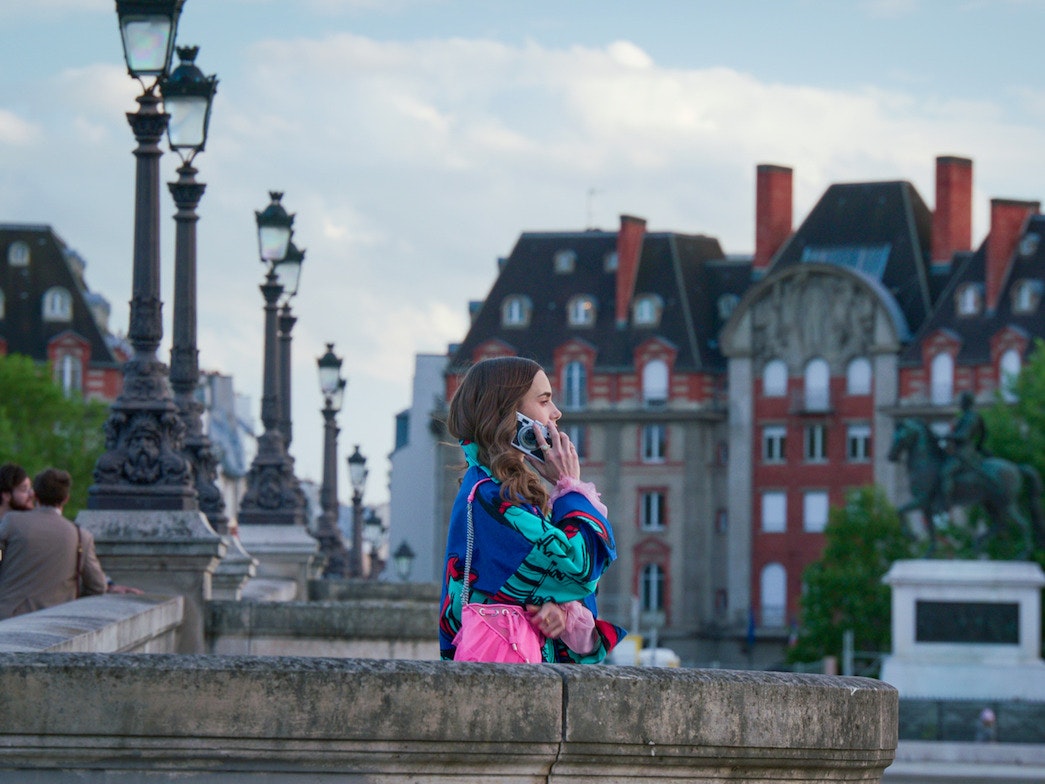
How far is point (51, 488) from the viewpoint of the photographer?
476 inches

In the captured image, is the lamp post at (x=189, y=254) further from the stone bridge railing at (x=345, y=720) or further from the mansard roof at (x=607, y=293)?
the mansard roof at (x=607, y=293)

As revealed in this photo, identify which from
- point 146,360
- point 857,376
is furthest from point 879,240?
point 146,360

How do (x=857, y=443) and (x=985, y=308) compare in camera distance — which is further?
(x=857, y=443)

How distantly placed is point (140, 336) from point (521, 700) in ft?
29.5

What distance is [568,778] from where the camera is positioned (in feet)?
18.2

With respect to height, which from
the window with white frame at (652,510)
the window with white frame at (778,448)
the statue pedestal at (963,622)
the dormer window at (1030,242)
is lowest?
the statue pedestal at (963,622)

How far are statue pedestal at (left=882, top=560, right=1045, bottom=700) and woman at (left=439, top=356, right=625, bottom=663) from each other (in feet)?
115

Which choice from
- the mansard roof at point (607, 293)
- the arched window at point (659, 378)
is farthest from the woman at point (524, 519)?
the arched window at point (659, 378)

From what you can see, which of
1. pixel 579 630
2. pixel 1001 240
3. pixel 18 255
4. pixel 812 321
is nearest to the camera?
pixel 579 630

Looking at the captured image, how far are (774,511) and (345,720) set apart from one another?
83.5 m

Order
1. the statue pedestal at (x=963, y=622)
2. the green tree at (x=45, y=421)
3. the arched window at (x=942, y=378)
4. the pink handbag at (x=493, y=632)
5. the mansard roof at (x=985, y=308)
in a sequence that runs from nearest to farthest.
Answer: the pink handbag at (x=493, y=632)
the statue pedestal at (x=963, y=622)
the green tree at (x=45, y=421)
the mansard roof at (x=985, y=308)
the arched window at (x=942, y=378)

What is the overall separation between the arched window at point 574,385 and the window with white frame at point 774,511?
891 cm

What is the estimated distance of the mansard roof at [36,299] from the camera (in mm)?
85125

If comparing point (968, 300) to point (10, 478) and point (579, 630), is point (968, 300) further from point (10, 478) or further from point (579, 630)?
point (579, 630)
